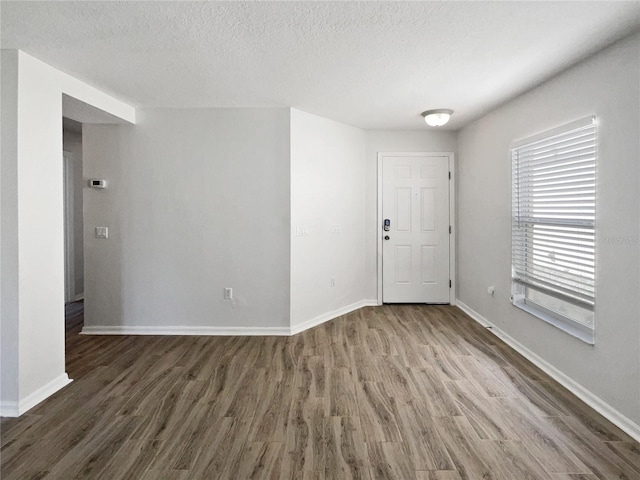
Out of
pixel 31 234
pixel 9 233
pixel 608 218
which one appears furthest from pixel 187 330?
pixel 608 218

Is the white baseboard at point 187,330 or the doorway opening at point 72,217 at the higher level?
the doorway opening at point 72,217

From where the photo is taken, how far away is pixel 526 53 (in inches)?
98.3

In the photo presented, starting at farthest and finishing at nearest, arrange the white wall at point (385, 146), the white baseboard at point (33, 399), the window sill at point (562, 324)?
the white wall at point (385, 146)
the window sill at point (562, 324)
the white baseboard at point (33, 399)

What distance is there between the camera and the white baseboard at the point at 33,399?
2369 millimetres

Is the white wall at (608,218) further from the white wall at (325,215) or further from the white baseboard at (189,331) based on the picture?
the white baseboard at (189,331)

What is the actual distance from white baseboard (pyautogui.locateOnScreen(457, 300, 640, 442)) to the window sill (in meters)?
0.33

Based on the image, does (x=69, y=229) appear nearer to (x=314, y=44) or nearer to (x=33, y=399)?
(x=33, y=399)

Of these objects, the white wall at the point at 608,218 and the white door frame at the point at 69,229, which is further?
the white door frame at the point at 69,229

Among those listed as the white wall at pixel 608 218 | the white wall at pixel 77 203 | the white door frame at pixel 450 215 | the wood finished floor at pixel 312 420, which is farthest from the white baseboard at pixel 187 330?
the white wall at pixel 608 218

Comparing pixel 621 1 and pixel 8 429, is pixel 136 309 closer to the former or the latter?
pixel 8 429

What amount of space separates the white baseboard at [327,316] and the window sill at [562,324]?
197 cm

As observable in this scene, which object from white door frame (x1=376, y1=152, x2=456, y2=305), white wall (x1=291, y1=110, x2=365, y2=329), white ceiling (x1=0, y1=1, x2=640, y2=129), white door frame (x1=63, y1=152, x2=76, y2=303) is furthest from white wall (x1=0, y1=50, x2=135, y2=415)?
white door frame (x1=376, y1=152, x2=456, y2=305)

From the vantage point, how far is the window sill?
8.43 feet

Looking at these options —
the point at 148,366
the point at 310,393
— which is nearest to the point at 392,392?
the point at 310,393
